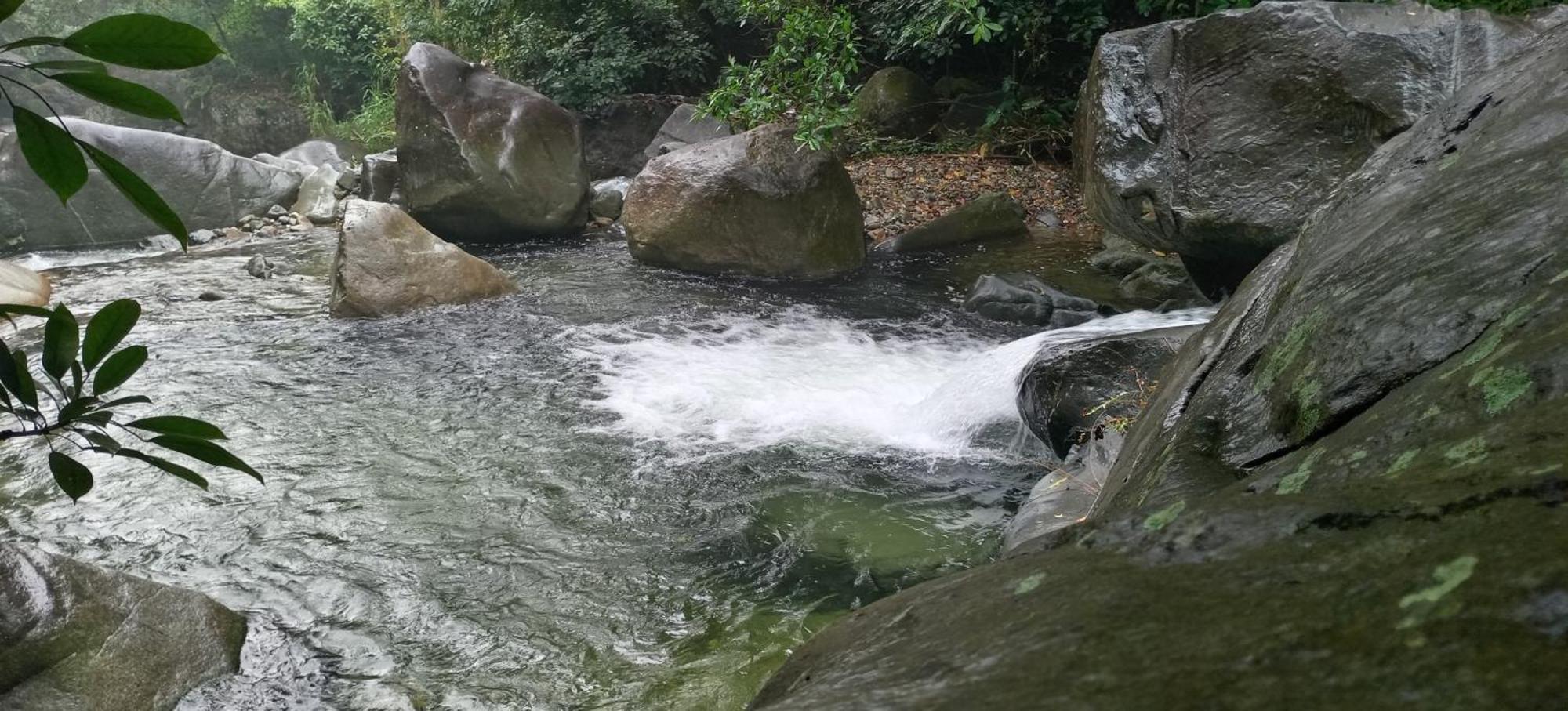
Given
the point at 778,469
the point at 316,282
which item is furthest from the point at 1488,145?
the point at 316,282

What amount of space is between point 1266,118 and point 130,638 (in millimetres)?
5255

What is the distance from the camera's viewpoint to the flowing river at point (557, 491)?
3359 mm

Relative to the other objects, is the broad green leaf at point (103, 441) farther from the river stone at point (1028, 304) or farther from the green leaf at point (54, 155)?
the river stone at point (1028, 304)

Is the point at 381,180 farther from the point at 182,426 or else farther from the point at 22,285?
the point at 182,426

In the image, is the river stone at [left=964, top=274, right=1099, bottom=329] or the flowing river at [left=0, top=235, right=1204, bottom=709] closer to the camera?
the flowing river at [left=0, top=235, right=1204, bottom=709]

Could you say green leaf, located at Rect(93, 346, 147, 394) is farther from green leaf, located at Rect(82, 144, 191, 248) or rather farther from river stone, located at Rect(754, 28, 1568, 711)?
river stone, located at Rect(754, 28, 1568, 711)

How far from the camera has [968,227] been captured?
31.4ft

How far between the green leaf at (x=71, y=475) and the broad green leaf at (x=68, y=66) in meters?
0.39

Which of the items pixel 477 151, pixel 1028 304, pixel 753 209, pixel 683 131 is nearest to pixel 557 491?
pixel 1028 304

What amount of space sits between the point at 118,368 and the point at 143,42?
340 millimetres

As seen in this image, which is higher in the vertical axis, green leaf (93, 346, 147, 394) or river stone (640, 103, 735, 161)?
green leaf (93, 346, 147, 394)

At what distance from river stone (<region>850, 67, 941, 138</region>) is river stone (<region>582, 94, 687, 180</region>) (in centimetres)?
271

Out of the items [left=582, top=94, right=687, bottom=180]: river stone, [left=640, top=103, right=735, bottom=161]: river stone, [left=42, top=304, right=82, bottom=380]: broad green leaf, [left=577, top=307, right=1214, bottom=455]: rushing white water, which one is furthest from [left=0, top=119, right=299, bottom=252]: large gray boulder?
[left=42, top=304, right=82, bottom=380]: broad green leaf

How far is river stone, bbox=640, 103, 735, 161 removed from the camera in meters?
12.4
